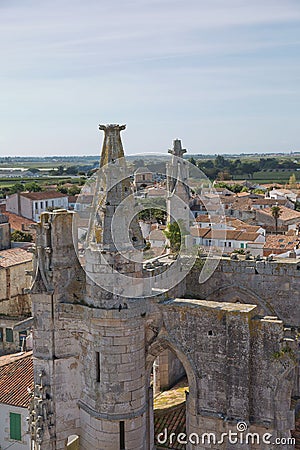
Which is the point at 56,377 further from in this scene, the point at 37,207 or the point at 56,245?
the point at 37,207

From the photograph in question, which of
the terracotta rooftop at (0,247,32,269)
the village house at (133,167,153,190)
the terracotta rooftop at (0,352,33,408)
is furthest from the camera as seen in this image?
the terracotta rooftop at (0,247,32,269)

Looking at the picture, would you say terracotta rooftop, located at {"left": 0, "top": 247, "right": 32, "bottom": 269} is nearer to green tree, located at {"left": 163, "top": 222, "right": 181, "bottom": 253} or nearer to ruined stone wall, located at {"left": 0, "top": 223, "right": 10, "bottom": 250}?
ruined stone wall, located at {"left": 0, "top": 223, "right": 10, "bottom": 250}

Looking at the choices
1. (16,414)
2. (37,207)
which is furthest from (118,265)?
(37,207)

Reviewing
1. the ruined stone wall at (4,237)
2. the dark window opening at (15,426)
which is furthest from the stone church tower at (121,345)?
the ruined stone wall at (4,237)

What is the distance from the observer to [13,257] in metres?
34.7

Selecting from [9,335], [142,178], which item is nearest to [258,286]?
[142,178]

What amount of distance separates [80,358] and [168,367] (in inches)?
193

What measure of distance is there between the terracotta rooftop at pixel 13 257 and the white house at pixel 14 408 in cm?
1374

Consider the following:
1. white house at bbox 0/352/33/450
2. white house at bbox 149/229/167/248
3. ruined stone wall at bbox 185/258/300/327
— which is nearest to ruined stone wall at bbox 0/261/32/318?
white house at bbox 149/229/167/248

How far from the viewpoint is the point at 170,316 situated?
13539mm

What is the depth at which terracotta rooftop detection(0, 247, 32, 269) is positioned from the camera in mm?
33312

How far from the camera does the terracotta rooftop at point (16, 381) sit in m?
18.7

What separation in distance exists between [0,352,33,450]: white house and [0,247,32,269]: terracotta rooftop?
45.1 ft

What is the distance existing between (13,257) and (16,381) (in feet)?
52.5
